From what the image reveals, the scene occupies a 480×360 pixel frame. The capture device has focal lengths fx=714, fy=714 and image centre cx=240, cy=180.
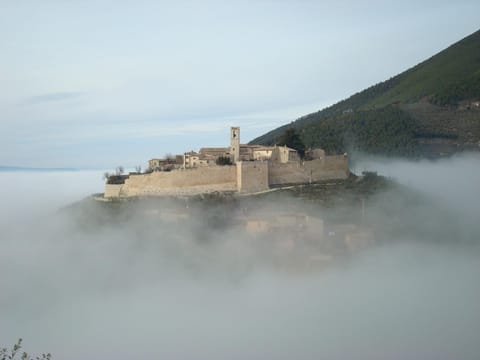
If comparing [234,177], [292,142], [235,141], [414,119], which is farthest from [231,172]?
[414,119]

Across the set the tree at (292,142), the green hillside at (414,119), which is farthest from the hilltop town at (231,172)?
the green hillside at (414,119)

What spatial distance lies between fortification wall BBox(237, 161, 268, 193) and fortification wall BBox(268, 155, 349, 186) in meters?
0.75

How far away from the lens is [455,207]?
153ft

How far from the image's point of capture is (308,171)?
37.7 m

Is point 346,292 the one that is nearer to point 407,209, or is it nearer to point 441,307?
point 441,307

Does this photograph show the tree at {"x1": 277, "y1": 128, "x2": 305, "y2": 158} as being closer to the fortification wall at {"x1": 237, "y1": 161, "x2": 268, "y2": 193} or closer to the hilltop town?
the hilltop town

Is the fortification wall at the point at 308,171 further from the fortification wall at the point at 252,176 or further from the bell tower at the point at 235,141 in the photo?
the bell tower at the point at 235,141

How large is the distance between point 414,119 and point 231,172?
34.0 metres

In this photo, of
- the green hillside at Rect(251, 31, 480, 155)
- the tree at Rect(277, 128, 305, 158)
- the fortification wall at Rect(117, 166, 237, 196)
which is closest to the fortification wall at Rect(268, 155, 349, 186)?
the tree at Rect(277, 128, 305, 158)

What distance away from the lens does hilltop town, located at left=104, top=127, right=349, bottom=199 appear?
3581 cm

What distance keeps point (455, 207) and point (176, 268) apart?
20.1 metres

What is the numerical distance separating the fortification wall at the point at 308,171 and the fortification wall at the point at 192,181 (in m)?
2.35

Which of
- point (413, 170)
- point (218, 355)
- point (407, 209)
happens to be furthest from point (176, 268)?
point (413, 170)

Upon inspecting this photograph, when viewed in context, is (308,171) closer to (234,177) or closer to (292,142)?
(292,142)
